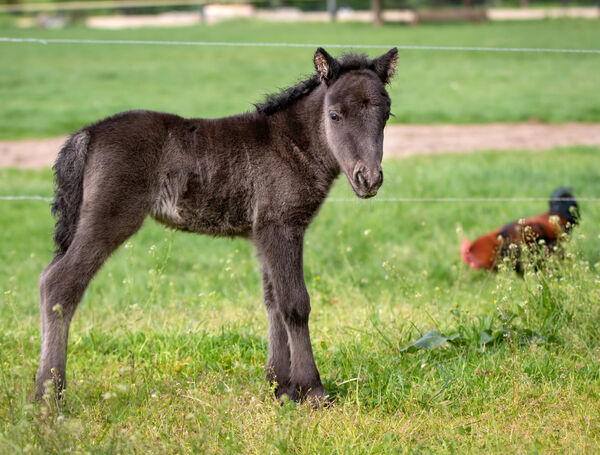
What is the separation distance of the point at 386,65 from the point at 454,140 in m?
10.0

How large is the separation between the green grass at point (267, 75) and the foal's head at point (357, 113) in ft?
25.6

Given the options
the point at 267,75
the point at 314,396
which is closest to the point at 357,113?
the point at 314,396

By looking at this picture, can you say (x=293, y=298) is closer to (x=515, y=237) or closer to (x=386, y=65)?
(x=386, y=65)

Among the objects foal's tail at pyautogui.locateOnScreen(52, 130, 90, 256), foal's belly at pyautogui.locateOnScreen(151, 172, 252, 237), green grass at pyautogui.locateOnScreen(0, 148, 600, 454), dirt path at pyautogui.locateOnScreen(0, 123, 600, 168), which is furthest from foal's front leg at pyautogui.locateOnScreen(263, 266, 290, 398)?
dirt path at pyautogui.locateOnScreen(0, 123, 600, 168)

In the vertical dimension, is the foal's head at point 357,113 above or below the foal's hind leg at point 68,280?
above

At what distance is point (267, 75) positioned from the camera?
2169 cm

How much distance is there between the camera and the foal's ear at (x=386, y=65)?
4.18m

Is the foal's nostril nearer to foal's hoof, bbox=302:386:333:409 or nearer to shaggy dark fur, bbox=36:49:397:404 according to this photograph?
shaggy dark fur, bbox=36:49:397:404

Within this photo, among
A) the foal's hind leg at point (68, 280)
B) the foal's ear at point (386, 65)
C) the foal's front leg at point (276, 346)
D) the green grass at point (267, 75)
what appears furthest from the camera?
the green grass at point (267, 75)

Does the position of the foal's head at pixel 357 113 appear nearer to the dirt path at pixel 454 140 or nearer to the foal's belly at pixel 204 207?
the foal's belly at pixel 204 207

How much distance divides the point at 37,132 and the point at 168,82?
268 inches

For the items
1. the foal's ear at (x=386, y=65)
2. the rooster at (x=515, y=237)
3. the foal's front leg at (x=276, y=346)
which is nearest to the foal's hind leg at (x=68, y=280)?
the foal's front leg at (x=276, y=346)

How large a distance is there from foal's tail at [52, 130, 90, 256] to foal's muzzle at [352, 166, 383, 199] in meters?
1.57

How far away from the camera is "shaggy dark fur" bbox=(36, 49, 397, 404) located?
12.8ft
